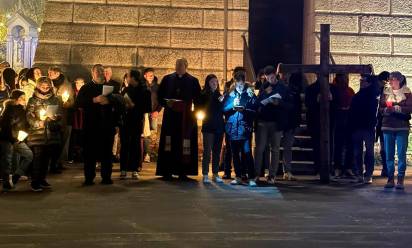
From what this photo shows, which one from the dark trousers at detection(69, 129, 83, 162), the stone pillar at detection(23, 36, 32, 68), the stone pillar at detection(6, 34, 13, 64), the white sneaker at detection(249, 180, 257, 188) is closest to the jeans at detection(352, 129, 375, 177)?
the white sneaker at detection(249, 180, 257, 188)

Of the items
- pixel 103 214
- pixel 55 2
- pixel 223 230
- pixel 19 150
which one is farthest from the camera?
pixel 55 2

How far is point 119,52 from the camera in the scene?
1580 cm

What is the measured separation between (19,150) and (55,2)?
5.98m

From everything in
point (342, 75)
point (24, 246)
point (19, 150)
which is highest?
point (342, 75)

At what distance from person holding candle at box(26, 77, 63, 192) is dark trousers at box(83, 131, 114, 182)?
0.63 metres

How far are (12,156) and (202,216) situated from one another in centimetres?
393

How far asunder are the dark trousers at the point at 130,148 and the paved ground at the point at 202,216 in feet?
1.41

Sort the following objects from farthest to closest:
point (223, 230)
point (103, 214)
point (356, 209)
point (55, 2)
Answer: point (55, 2)
point (356, 209)
point (103, 214)
point (223, 230)

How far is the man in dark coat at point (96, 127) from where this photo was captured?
36.0 feet

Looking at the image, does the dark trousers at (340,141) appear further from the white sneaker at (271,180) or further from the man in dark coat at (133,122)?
the man in dark coat at (133,122)

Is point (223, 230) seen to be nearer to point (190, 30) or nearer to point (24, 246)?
point (24, 246)

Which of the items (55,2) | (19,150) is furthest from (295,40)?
(19,150)

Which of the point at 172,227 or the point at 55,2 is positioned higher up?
the point at 55,2

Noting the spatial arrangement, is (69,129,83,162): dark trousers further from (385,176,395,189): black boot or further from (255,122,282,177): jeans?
(385,176,395,189): black boot
